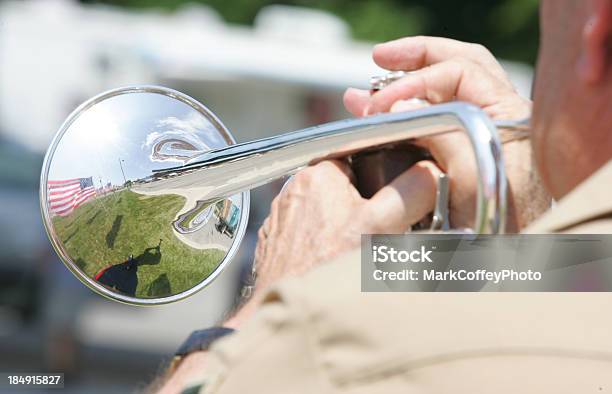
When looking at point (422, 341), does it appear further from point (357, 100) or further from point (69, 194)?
point (69, 194)

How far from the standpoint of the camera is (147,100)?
162 centimetres

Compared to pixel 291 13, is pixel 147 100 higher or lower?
lower

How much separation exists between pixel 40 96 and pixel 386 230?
26.9 ft

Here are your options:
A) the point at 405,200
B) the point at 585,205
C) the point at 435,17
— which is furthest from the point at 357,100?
the point at 435,17

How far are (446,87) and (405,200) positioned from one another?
0.85 feet

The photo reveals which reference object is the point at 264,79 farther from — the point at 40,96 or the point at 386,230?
the point at 386,230

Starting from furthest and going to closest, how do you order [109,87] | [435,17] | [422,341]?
[435,17] < [109,87] < [422,341]

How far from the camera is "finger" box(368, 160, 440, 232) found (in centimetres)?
122

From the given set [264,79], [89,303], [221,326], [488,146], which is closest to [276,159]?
[221,326]

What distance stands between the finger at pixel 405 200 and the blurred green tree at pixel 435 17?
381 inches

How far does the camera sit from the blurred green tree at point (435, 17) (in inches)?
436

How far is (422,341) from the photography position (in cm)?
99

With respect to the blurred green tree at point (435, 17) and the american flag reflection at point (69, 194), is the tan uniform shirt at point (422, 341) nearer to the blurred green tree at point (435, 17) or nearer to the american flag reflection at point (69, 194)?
the american flag reflection at point (69, 194)

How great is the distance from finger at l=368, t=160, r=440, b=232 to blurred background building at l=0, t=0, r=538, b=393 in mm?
5975
